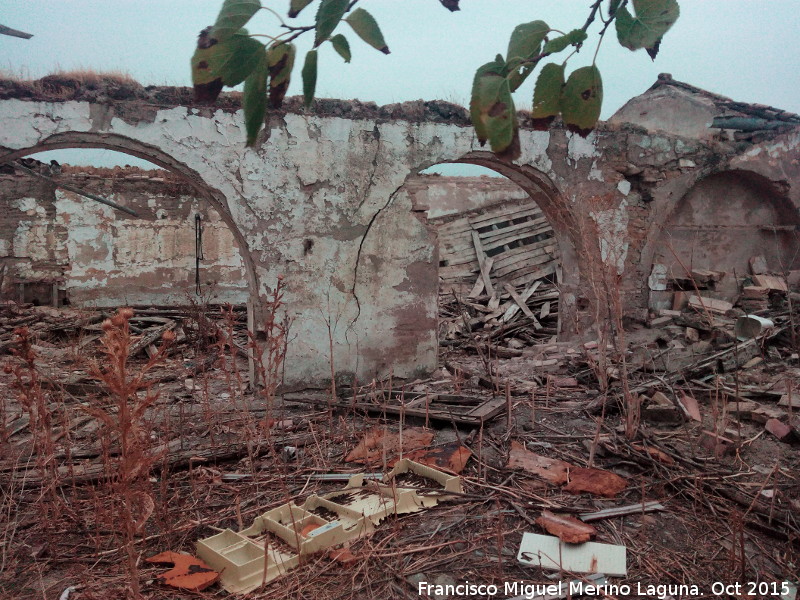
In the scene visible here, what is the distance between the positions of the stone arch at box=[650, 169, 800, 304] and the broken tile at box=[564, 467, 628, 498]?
495cm

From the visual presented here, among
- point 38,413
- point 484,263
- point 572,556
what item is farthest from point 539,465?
point 484,263

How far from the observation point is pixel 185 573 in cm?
260

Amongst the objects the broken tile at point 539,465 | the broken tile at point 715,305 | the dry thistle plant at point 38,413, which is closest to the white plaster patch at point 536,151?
the broken tile at point 715,305

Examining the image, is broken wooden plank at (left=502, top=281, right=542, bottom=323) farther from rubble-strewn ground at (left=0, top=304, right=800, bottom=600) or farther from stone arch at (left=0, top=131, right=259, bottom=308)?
stone arch at (left=0, top=131, right=259, bottom=308)

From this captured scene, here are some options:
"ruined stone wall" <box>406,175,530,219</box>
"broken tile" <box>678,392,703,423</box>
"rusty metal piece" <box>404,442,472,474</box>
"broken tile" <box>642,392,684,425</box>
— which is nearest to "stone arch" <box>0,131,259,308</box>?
"rusty metal piece" <box>404,442,472,474</box>

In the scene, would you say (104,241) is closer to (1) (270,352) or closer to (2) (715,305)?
(1) (270,352)

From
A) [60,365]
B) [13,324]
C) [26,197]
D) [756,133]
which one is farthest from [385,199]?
[26,197]

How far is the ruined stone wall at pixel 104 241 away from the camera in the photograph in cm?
1113

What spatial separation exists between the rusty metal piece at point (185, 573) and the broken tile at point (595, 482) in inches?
78.8

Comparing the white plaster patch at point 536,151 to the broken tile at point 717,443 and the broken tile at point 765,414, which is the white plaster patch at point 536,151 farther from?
the broken tile at point 717,443

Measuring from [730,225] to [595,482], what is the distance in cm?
634

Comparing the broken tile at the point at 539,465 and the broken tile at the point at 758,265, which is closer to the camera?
the broken tile at the point at 539,465

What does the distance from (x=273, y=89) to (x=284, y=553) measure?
2213 mm

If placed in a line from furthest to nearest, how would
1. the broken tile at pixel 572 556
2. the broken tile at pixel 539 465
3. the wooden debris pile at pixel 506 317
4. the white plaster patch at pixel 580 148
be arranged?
the wooden debris pile at pixel 506 317 → the white plaster patch at pixel 580 148 → the broken tile at pixel 539 465 → the broken tile at pixel 572 556
